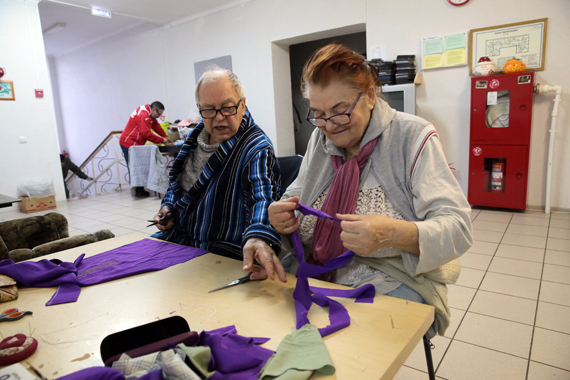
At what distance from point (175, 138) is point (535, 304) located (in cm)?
572

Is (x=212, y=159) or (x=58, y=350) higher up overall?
(x=212, y=159)

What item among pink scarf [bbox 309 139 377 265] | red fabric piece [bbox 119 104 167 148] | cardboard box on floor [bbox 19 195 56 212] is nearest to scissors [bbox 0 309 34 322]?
pink scarf [bbox 309 139 377 265]

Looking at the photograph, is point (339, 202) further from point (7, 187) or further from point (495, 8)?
point (7, 187)

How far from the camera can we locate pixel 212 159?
5.25 feet

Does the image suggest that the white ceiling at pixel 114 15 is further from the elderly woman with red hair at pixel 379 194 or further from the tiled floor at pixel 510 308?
the elderly woman with red hair at pixel 379 194

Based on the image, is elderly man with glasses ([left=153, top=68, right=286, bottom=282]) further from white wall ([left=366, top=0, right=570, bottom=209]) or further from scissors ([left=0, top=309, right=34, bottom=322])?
white wall ([left=366, top=0, right=570, bottom=209])

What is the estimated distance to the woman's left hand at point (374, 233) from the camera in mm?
950

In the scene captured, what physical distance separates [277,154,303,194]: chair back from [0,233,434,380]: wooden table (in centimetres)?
65

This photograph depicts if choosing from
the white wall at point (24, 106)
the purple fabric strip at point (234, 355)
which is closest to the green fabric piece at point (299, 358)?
the purple fabric strip at point (234, 355)

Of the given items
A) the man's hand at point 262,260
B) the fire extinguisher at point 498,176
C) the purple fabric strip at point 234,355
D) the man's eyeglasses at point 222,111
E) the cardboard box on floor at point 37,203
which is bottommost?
the cardboard box on floor at point 37,203

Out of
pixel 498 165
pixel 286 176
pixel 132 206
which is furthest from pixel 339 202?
pixel 132 206

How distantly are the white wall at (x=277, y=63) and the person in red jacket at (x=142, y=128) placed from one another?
107cm

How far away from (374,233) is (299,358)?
1.25ft

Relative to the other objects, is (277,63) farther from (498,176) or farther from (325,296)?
(325,296)
